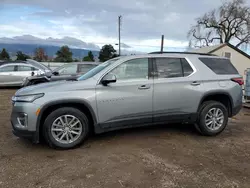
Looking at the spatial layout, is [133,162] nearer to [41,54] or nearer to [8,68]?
[8,68]

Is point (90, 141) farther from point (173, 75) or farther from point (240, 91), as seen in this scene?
point (240, 91)

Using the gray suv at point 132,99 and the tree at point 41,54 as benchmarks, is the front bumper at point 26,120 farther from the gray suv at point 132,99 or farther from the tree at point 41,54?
the tree at point 41,54

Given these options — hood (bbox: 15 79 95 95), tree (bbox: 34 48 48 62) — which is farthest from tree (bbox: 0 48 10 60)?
hood (bbox: 15 79 95 95)

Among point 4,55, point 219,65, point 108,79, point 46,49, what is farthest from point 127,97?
point 46,49

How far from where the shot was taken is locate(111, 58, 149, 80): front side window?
4.51 metres

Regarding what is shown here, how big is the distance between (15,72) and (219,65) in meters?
11.3

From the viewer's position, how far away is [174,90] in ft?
15.6

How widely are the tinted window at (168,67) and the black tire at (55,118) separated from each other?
5.56ft

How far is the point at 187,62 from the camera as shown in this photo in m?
5.03

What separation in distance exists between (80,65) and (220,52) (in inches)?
830

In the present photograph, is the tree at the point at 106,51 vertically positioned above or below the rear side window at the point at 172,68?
above

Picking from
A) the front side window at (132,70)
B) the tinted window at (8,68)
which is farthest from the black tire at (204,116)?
the tinted window at (8,68)

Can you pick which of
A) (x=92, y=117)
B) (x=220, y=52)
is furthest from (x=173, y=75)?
(x=220, y=52)

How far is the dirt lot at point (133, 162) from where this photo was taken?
3.24 m
